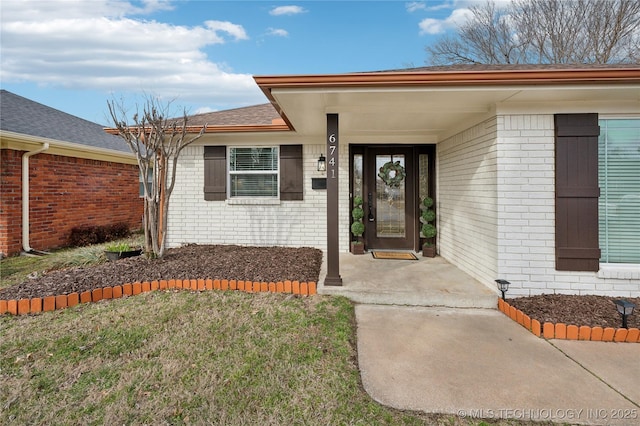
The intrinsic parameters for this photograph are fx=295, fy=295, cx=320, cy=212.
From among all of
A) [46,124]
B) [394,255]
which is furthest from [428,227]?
[46,124]

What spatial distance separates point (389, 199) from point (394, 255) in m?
1.15

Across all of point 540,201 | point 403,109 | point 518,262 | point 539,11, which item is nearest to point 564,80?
point 540,201

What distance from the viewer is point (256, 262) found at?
4.51 metres

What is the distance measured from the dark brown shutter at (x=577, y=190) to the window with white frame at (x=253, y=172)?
14.6ft

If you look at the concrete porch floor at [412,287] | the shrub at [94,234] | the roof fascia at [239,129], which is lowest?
the concrete porch floor at [412,287]

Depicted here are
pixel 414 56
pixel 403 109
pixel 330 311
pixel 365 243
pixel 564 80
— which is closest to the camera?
pixel 564 80

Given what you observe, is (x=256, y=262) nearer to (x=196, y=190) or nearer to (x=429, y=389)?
(x=196, y=190)

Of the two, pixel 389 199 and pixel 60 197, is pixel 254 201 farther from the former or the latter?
pixel 60 197

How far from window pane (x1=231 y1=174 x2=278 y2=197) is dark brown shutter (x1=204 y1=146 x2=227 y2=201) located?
0.20m

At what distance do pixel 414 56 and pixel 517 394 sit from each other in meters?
14.9

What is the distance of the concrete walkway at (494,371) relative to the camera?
1863 mm

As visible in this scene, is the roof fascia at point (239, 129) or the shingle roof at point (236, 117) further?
the shingle roof at point (236, 117)

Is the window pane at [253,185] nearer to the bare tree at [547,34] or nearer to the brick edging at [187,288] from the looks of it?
the brick edging at [187,288]

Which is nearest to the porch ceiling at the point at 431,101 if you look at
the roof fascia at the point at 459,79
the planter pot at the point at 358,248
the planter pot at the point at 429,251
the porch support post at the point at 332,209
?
the roof fascia at the point at 459,79
